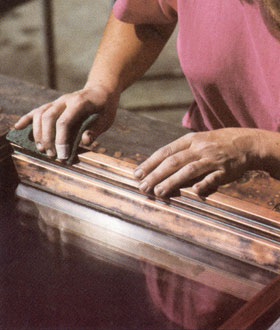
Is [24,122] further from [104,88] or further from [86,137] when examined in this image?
[104,88]

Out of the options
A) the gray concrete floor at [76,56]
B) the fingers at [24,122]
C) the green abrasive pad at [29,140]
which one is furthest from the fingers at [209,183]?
the gray concrete floor at [76,56]

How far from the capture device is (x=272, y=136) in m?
0.88

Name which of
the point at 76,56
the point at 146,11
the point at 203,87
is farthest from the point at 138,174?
the point at 76,56

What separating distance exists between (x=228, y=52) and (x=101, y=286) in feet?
1.76

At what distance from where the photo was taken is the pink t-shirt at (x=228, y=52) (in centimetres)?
88

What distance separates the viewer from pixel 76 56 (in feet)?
10.4

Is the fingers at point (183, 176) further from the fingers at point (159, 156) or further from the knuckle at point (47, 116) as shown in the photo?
the knuckle at point (47, 116)

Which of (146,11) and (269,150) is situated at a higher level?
(146,11)

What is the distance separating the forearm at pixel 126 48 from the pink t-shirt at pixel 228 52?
6 centimetres

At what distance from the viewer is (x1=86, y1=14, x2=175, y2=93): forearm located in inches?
45.0

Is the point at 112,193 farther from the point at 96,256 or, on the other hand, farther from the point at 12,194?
the point at 12,194

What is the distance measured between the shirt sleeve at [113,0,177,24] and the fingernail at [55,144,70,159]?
42 cm

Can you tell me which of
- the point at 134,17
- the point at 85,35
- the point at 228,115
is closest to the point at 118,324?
the point at 228,115

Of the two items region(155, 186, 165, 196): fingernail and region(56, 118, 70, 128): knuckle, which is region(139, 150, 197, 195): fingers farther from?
region(56, 118, 70, 128): knuckle
